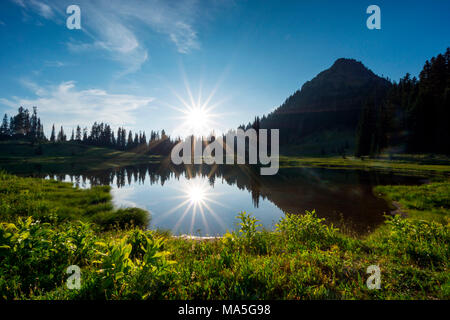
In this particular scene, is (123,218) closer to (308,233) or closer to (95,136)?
(308,233)

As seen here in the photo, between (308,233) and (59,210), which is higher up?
(308,233)

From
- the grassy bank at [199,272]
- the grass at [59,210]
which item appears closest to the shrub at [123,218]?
the grass at [59,210]

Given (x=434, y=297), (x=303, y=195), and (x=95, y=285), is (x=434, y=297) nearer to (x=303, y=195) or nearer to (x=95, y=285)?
(x=95, y=285)

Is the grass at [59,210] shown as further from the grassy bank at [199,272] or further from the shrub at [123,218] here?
the grassy bank at [199,272]

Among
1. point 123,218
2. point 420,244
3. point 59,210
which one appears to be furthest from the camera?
point 123,218

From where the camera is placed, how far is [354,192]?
20500 millimetres

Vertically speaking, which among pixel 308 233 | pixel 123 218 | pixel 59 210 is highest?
pixel 308 233

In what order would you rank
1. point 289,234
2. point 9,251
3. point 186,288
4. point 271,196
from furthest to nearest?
point 271,196
point 289,234
point 9,251
point 186,288

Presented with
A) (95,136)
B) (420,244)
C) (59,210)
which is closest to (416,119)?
(420,244)

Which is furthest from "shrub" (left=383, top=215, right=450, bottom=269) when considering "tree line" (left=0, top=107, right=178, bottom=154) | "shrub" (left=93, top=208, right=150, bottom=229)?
"tree line" (left=0, top=107, right=178, bottom=154)

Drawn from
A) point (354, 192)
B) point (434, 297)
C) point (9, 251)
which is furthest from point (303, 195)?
point (9, 251)

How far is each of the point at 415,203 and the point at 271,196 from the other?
11.4 m

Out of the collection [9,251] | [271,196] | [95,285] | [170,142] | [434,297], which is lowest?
[271,196]

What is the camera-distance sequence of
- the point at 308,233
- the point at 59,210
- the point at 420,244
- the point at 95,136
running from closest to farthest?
the point at 420,244 → the point at 308,233 → the point at 59,210 → the point at 95,136
